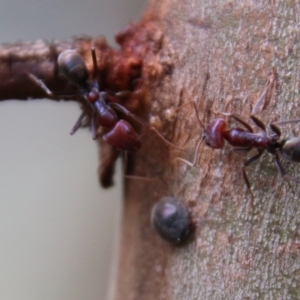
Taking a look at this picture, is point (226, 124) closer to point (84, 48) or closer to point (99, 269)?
point (84, 48)

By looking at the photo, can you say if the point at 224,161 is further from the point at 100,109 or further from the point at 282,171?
the point at 100,109

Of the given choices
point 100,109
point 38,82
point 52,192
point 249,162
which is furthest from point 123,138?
point 52,192

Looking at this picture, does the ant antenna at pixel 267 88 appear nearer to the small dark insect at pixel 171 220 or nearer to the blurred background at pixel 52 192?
the small dark insect at pixel 171 220

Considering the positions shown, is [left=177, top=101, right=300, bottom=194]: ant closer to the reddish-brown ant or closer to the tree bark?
the tree bark

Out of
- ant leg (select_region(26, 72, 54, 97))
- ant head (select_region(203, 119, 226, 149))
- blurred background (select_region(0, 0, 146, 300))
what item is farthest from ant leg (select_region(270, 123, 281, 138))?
blurred background (select_region(0, 0, 146, 300))

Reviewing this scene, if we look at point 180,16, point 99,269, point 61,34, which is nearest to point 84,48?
point 180,16
